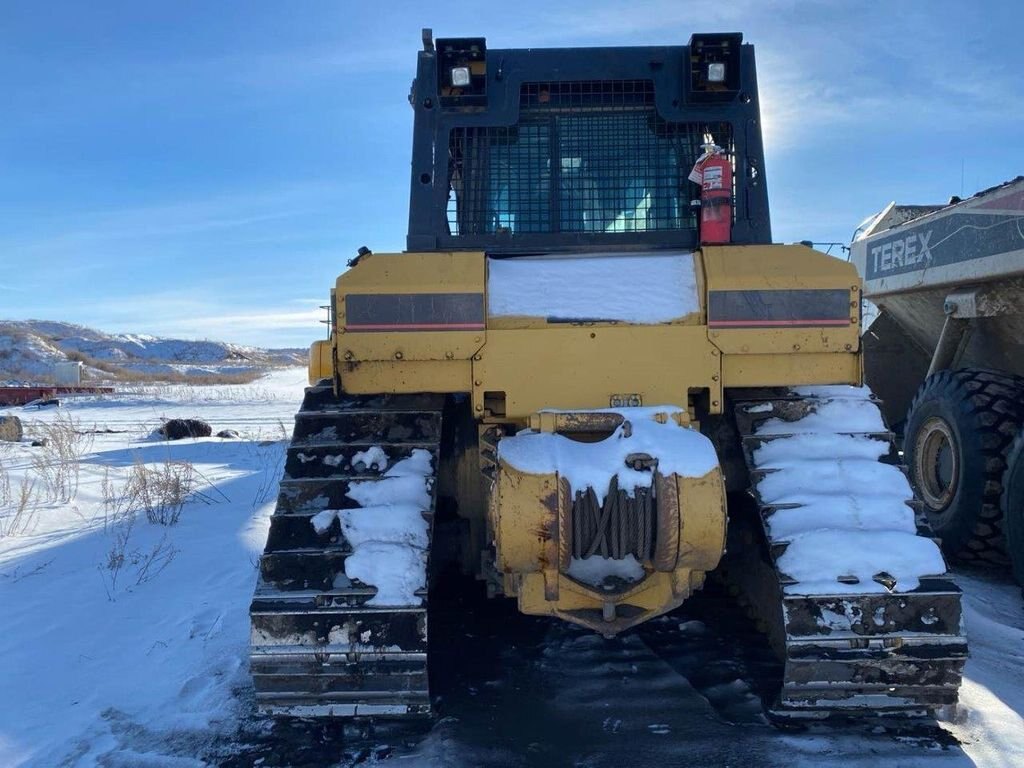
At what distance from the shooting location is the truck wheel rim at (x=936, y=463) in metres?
5.50

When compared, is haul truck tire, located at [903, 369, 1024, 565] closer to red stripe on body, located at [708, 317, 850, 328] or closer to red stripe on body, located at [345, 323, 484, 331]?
red stripe on body, located at [708, 317, 850, 328]

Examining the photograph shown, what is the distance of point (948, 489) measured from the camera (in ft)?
18.1

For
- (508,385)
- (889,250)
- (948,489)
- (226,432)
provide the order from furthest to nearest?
(226,432) < (889,250) < (948,489) < (508,385)

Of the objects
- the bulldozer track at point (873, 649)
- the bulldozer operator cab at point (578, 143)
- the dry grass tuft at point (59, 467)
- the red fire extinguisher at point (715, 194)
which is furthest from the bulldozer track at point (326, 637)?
the dry grass tuft at point (59, 467)

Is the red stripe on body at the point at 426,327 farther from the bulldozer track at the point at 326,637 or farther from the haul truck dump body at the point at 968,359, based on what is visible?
the haul truck dump body at the point at 968,359

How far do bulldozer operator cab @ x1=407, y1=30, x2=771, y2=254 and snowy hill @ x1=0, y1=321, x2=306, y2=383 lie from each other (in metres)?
33.4

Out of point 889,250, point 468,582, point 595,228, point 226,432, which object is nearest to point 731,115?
point 595,228

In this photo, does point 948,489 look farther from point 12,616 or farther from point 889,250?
point 12,616

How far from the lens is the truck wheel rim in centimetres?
550

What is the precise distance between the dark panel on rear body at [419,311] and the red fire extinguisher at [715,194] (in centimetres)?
118

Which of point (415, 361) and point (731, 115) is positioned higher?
point (731, 115)

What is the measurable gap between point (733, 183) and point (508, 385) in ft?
5.51

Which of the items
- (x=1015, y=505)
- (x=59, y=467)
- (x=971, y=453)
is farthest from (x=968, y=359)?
(x=59, y=467)

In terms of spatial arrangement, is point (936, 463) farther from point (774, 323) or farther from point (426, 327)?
point (426, 327)
